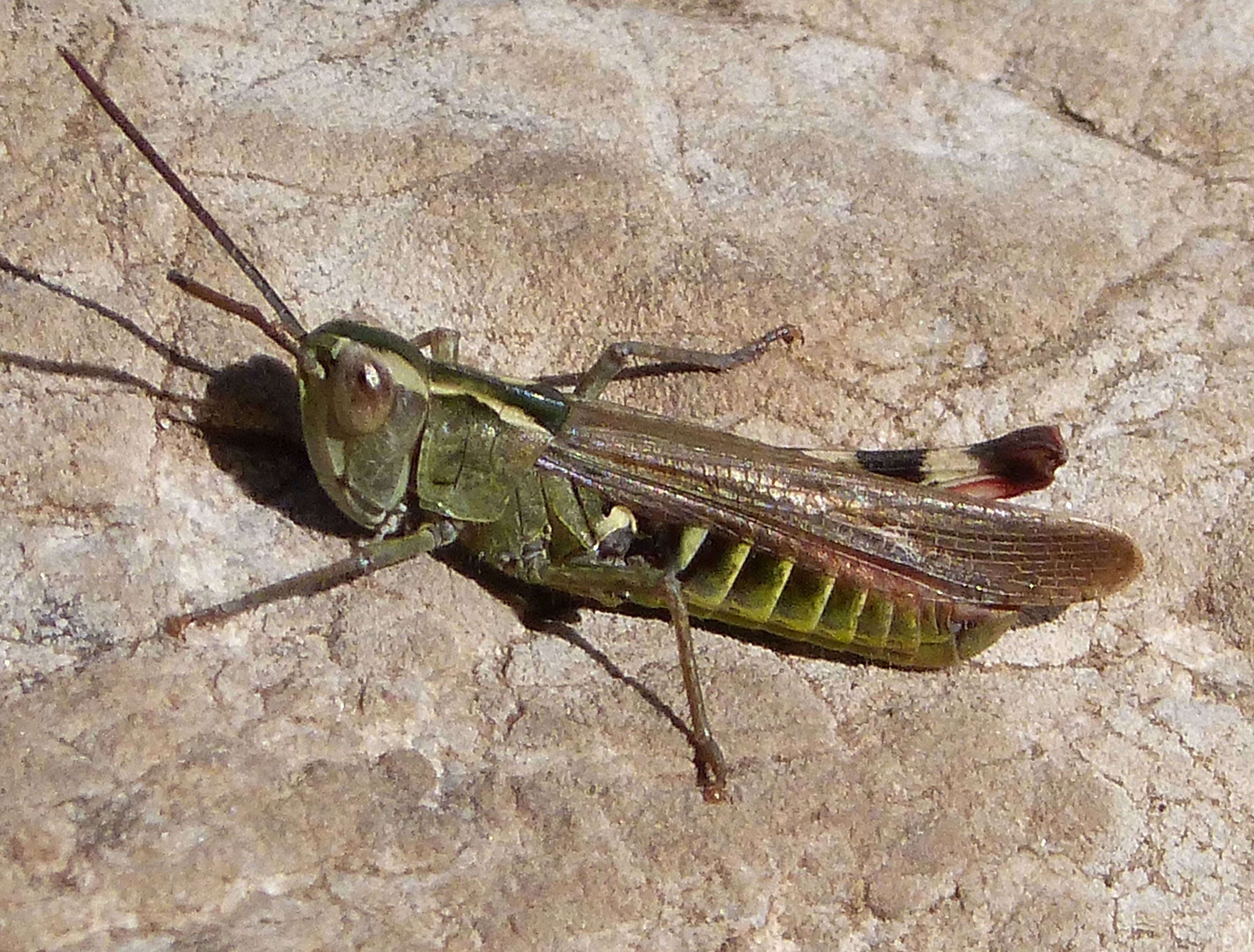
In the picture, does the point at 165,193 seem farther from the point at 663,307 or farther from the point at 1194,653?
the point at 1194,653

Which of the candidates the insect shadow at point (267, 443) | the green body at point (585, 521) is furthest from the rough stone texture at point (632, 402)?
the green body at point (585, 521)

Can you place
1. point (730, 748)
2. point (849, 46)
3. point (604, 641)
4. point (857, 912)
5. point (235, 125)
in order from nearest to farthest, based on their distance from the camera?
point (857, 912) < point (730, 748) < point (604, 641) < point (235, 125) < point (849, 46)

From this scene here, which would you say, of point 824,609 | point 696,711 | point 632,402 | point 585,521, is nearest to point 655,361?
point 632,402

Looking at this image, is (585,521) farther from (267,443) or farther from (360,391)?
(267,443)

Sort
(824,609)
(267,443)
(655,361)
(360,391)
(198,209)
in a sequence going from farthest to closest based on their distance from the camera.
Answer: (655,361), (267,443), (824,609), (360,391), (198,209)

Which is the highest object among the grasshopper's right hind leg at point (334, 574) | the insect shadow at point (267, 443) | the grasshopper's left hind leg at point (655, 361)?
the grasshopper's left hind leg at point (655, 361)

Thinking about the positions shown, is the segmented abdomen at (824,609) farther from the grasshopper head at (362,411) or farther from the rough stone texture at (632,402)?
the grasshopper head at (362,411)

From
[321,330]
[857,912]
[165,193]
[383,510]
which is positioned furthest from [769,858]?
[165,193]
